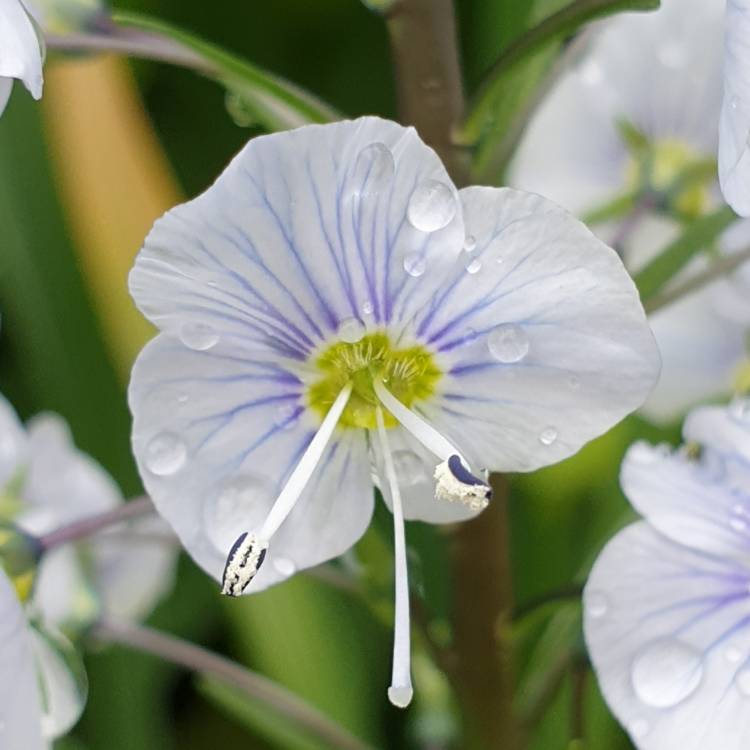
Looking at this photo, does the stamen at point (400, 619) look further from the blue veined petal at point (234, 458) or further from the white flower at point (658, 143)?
the white flower at point (658, 143)

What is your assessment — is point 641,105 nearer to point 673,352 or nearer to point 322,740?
point 673,352

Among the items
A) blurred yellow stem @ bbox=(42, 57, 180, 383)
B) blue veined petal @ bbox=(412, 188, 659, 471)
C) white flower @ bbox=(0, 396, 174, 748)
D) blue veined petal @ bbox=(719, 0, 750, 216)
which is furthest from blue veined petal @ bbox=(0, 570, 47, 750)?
blurred yellow stem @ bbox=(42, 57, 180, 383)

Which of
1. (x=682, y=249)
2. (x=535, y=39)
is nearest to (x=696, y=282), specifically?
(x=682, y=249)

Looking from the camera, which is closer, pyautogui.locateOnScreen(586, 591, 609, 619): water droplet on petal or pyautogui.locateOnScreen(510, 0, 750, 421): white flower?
pyautogui.locateOnScreen(586, 591, 609, 619): water droplet on petal

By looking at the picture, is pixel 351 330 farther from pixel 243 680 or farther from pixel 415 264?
pixel 243 680

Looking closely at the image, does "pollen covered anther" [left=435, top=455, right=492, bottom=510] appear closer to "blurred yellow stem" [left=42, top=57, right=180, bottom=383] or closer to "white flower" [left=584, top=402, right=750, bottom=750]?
"white flower" [left=584, top=402, right=750, bottom=750]

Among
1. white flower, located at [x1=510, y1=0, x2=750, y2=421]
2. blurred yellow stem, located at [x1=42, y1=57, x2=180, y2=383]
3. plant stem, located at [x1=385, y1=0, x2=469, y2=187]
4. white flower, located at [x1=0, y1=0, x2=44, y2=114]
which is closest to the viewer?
white flower, located at [x1=0, y1=0, x2=44, y2=114]
